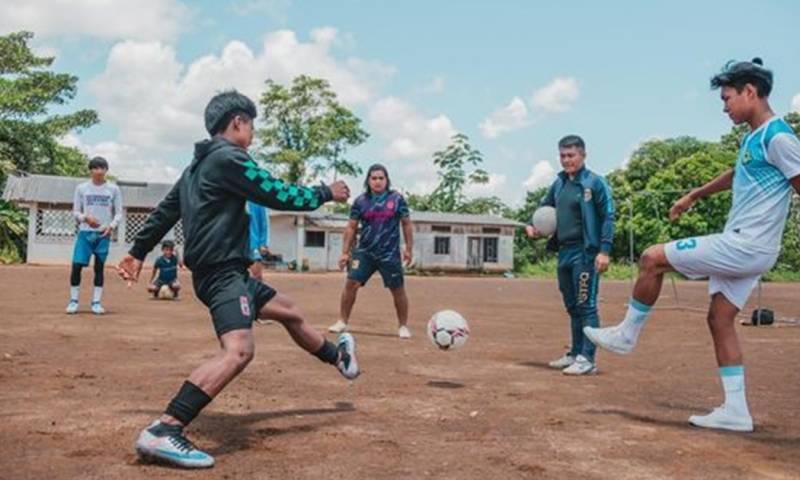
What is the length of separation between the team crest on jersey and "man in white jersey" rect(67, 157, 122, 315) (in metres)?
7.02

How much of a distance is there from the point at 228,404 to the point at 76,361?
2.25m

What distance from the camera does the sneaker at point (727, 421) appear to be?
4.46 meters

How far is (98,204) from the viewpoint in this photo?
1044 centimetres

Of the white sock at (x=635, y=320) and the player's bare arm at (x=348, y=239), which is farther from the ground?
the player's bare arm at (x=348, y=239)

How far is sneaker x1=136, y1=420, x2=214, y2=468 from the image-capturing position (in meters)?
3.43

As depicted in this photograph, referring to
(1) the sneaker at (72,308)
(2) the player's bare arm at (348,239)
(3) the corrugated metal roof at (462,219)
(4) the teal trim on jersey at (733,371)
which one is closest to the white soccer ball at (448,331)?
(4) the teal trim on jersey at (733,371)

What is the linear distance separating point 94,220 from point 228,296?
279 inches

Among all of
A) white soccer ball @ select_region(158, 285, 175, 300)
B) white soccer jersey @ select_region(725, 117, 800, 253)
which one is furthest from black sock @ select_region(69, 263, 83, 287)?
white soccer jersey @ select_region(725, 117, 800, 253)

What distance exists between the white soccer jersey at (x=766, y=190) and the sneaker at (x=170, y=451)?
10.7 ft

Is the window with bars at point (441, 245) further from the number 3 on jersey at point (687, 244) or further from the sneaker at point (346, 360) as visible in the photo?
the number 3 on jersey at point (687, 244)

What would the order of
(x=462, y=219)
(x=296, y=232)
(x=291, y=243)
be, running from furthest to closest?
(x=462, y=219)
(x=291, y=243)
(x=296, y=232)

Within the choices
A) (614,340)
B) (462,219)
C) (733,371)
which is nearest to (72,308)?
(614,340)

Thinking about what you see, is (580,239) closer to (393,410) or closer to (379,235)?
(393,410)

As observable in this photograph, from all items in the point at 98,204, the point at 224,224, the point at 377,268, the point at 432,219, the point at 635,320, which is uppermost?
the point at 432,219
